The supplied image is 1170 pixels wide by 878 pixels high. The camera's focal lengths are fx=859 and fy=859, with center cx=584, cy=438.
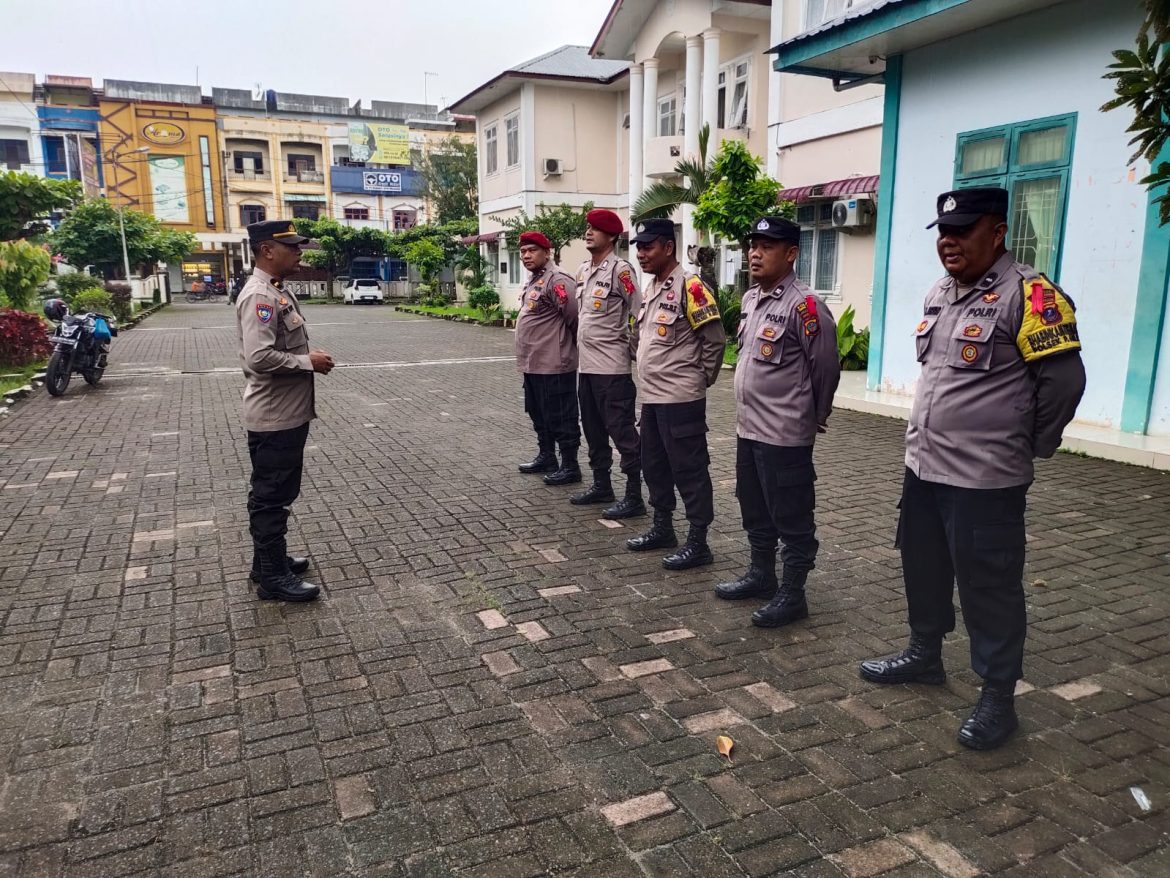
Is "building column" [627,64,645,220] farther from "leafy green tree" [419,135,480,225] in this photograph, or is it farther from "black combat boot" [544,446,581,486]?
"leafy green tree" [419,135,480,225]

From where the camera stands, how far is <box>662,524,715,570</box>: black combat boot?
448cm

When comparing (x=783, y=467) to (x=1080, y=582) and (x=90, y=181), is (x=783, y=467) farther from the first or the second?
(x=90, y=181)

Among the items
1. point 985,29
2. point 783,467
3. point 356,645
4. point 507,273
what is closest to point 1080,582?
point 783,467

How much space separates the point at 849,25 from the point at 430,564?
22.1 feet

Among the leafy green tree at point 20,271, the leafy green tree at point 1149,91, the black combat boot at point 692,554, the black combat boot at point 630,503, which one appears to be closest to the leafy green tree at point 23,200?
the leafy green tree at point 20,271

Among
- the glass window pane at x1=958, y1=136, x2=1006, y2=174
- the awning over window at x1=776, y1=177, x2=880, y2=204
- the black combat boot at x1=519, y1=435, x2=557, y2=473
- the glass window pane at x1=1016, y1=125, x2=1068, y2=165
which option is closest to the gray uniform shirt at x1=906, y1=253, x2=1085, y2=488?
the black combat boot at x1=519, y1=435, x2=557, y2=473

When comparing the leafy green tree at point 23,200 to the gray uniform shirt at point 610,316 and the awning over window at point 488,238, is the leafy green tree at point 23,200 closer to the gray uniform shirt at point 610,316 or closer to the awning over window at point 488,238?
the gray uniform shirt at point 610,316

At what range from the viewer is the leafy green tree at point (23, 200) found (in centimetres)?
1338

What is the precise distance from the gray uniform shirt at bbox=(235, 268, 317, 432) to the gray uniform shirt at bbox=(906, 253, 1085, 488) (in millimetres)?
2713

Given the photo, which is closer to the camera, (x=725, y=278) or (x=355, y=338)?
(x=725, y=278)

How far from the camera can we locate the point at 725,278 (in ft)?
57.3

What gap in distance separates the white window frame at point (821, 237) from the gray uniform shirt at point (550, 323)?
27.8 feet

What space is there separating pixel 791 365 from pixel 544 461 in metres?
3.10

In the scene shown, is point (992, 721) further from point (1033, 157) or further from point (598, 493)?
point (1033, 157)
